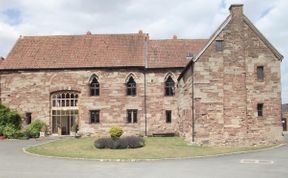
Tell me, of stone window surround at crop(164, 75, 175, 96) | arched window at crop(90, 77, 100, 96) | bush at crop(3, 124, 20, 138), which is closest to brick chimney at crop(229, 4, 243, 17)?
stone window surround at crop(164, 75, 175, 96)

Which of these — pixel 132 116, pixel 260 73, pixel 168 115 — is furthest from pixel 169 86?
pixel 260 73

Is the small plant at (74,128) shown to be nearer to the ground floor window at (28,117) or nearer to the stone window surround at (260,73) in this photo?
the ground floor window at (28,117)

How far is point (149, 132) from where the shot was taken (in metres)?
39.0

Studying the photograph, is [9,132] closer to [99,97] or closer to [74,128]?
[74,128]

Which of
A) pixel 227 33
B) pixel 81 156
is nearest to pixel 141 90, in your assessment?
pixel 227 33

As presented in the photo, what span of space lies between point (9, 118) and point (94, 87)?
9.03 meters

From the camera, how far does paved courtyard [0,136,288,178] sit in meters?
16.5

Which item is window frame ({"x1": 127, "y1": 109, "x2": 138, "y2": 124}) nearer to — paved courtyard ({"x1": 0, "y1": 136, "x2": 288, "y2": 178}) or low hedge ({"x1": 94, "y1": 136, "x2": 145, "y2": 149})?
low hedge ({"x1": 94, "y1": 136, "x2": 145, "y2": 149})

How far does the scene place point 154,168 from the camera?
60.2ft

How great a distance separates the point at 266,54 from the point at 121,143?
511 inches

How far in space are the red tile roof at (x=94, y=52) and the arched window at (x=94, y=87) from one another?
5.38 feet

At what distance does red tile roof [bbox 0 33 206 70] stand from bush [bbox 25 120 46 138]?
5.75 meters

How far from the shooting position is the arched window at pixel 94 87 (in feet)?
130

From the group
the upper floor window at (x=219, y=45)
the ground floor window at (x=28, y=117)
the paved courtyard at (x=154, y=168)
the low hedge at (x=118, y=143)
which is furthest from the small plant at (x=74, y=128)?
the upper floor window at (x=219, y=45)
